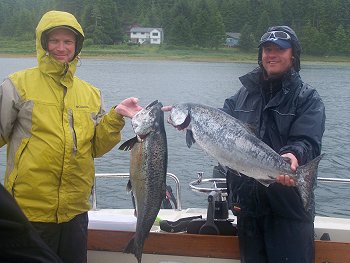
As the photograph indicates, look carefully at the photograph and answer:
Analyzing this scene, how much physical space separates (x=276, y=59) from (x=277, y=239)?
1.31m

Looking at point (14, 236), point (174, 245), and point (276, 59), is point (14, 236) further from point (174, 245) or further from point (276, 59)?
point (174, 245)

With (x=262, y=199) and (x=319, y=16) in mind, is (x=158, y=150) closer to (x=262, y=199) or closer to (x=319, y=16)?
(x=262, y=199)

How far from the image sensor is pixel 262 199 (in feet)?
12.8

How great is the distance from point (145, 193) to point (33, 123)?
0.93 m

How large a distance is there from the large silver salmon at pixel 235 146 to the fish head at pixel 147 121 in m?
0.14

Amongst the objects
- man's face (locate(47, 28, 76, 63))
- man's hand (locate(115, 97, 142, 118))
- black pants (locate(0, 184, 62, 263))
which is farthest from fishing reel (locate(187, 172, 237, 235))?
black pants (locate(0, 184, 62, 263))

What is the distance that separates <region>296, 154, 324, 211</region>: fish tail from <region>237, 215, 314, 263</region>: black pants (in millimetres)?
197

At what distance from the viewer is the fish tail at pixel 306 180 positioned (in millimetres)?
3730

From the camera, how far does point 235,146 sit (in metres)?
3.91

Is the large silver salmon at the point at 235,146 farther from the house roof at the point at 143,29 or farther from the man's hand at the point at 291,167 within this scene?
the house roof at the point at 143,29

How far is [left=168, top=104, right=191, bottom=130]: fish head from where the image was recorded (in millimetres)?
3928

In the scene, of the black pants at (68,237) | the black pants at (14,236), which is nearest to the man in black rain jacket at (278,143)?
the black pants at (68,237)

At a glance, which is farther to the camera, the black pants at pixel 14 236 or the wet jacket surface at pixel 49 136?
the wet jacket surface at pixel 49 136

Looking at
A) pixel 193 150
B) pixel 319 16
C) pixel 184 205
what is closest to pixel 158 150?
pixel 184 205
